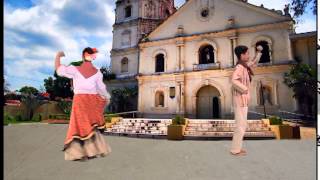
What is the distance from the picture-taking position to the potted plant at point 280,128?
349 centimetres

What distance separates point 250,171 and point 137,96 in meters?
1.92

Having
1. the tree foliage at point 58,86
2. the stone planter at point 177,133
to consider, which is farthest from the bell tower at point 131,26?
the stone planter at point 177,133

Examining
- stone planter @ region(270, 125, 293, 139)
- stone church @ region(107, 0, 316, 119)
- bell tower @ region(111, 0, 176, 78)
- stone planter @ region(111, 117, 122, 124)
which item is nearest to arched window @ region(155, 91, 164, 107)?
stone church @ region(107, 0, 316, 119)

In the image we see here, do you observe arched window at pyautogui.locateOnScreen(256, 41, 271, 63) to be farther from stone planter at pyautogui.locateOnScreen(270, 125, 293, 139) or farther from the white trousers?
stone planter at pyautogui.locateOnScreen(270, 125, 293, 139)

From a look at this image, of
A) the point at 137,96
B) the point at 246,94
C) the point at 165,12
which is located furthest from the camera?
the point at 165,12

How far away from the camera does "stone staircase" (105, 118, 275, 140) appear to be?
362 cm

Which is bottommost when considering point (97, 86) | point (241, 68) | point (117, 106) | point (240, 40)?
point (117, 106)

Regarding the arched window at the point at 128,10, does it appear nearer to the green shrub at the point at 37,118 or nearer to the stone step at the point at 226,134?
the green shrub at the point at 37,118

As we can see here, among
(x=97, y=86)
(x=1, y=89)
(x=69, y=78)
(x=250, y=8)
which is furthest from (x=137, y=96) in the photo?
(x=250, y=8)

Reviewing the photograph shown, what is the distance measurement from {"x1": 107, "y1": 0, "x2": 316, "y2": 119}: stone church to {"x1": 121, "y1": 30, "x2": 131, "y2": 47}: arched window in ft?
0.06

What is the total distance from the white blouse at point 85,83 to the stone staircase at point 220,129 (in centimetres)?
129

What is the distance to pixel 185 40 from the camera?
4.38 meters

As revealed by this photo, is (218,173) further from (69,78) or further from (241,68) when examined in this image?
(69,78)

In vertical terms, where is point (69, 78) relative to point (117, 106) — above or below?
above
